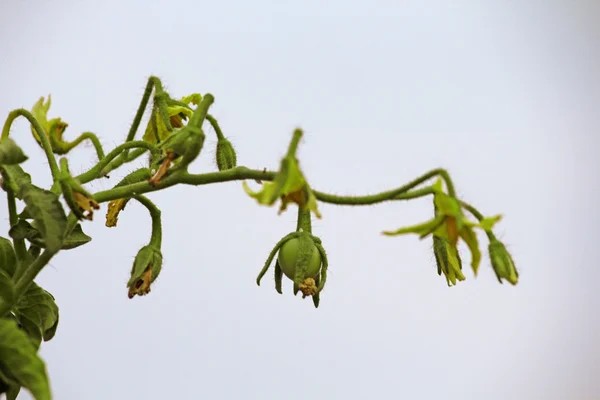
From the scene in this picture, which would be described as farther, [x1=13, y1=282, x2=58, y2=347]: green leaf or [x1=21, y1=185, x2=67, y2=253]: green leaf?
[x1=13, y1=282, x2=58, y2=347]: green leaf

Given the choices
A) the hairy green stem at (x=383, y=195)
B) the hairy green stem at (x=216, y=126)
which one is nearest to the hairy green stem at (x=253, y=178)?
the hairy green stem at (x=383, y=195)

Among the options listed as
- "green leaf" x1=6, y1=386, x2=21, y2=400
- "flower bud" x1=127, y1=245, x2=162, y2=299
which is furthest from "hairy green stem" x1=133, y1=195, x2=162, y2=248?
"green leaf" x1=6, y1=386, x2=21, y2=400

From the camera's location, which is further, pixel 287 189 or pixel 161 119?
pixel 161 119

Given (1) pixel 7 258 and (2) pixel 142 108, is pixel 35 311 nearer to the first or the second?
(1) pixel 7 258

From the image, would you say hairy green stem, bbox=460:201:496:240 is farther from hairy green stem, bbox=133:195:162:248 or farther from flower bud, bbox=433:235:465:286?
hairy green stem, bbox=133:195:162:248

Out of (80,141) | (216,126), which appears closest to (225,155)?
(216,126)

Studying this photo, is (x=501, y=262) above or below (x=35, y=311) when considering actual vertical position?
above
